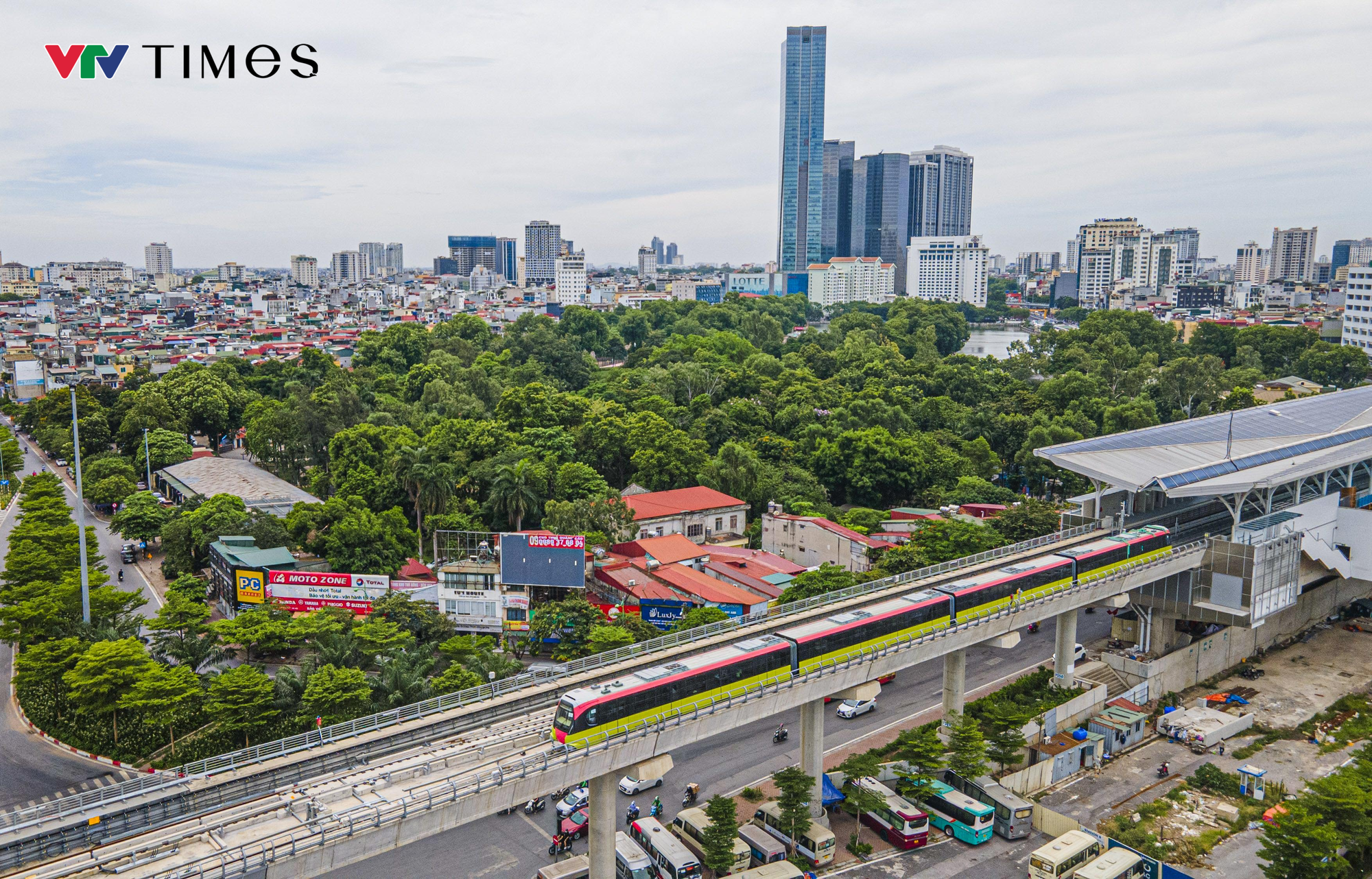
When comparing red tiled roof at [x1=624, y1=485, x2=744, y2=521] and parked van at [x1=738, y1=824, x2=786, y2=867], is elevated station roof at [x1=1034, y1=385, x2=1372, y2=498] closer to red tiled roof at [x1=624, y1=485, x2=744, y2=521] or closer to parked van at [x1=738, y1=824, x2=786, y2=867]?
red tiled roof at [x1=624, y1=485, x2=744, y2=521]

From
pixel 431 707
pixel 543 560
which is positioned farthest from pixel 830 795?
pixel 543 560

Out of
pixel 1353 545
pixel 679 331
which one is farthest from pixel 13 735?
pixel 679 331

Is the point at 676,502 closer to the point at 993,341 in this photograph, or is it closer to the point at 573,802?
the point at 573,802

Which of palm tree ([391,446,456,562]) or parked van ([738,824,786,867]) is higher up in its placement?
palm tree ([391,446,456,562])

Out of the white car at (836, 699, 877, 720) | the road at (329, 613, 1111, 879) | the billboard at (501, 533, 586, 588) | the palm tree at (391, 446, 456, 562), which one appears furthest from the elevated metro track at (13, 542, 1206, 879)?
the palm tree at (391, 446, 456, 562)

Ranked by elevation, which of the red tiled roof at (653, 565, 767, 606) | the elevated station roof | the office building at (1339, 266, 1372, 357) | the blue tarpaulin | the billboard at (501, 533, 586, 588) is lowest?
the blue tarpaulin

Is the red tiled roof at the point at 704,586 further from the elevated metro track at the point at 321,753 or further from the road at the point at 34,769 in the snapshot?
the road at the point at 34,769
